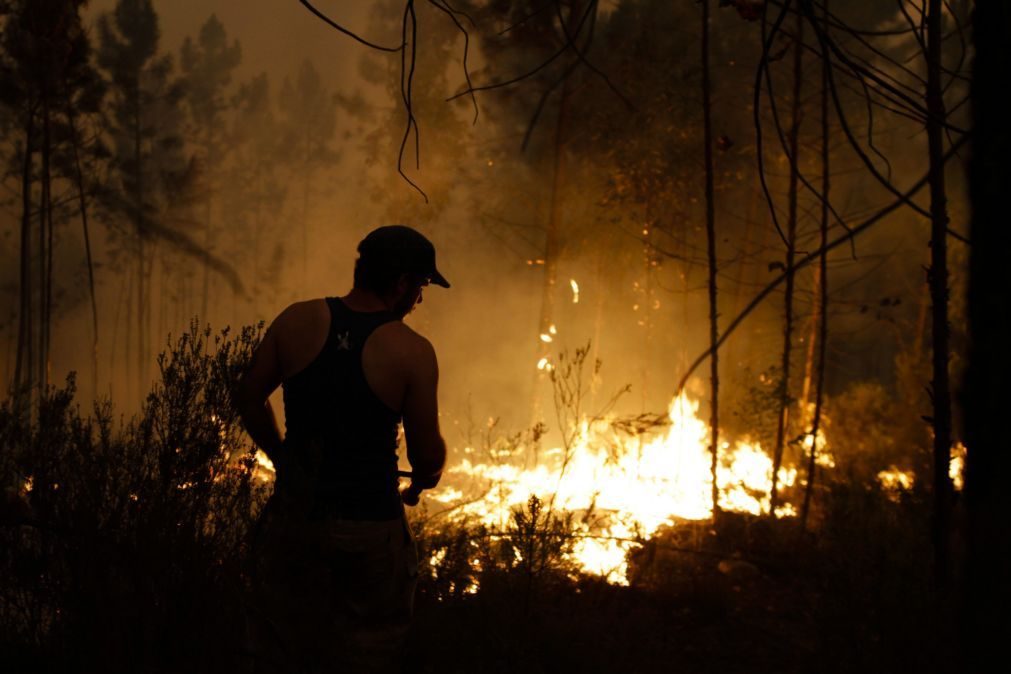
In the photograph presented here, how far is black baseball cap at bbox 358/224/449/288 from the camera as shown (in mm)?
2430

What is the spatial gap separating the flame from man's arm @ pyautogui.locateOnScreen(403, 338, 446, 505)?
10.1 feet

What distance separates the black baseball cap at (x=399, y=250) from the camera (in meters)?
2.43

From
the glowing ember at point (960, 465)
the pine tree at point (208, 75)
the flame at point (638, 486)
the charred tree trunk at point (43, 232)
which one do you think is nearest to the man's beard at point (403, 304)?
the glowing ember at point (960, 465)

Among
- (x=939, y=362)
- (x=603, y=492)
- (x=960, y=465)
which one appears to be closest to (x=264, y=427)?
(x=939, y=362)

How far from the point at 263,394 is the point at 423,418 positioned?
0.60 metres

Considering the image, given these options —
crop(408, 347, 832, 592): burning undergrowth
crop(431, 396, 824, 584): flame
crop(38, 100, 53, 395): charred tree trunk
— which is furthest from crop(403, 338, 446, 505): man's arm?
crop(38, 100, 53, 395): charred tree trunk

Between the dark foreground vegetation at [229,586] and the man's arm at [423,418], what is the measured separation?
2.39ft

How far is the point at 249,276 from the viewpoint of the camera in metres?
57.8

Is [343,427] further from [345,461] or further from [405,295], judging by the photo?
[405,295]

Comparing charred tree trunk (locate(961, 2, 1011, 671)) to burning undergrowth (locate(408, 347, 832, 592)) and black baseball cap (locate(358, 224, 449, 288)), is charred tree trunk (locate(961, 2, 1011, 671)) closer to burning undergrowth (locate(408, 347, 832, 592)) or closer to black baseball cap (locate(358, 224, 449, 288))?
black baseball cap (locate(358, 224, 449, 288))

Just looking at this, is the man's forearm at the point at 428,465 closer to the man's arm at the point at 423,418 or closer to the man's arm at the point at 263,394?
the man's arm at the point at 423,418

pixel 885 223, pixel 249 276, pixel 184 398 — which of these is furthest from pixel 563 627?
pixel 249 276

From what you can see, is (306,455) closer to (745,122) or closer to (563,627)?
(563,627)

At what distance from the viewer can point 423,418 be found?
2.40m
